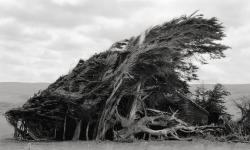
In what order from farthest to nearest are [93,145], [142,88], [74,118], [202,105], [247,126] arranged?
[202,105]
[247,126]
[142,88]
[74,118]
[93,145]

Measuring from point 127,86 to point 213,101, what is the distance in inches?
264

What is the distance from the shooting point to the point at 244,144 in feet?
66.3

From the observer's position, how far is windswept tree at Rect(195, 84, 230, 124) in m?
24.6

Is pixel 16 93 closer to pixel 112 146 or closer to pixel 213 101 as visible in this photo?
pixel 213 101

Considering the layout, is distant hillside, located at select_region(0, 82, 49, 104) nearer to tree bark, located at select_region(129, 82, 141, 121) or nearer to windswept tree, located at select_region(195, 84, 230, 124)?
windswept tree, located at select_region(195, 84, 230, 124)

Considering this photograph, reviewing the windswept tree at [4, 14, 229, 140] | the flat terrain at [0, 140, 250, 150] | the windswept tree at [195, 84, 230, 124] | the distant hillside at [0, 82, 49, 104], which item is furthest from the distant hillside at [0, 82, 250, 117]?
the flat terrain at [0, 140, 250, 150]

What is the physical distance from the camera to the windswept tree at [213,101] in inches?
969

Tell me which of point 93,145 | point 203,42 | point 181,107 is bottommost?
point 93,145

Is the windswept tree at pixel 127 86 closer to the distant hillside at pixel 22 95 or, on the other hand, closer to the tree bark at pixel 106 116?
the tree bark at pixel 106 116

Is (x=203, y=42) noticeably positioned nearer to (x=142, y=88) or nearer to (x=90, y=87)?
(x=142, y=88)

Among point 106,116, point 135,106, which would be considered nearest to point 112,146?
point 106,116

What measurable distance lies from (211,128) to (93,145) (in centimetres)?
796

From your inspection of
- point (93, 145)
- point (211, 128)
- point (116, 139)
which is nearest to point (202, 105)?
point (211, 128)

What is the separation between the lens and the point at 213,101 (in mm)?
25031
